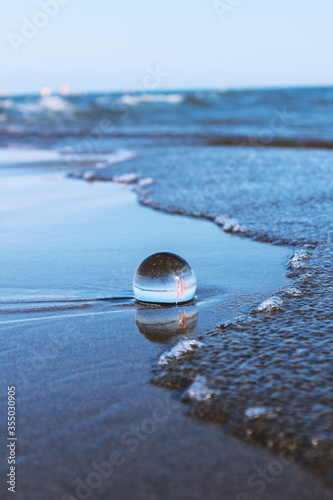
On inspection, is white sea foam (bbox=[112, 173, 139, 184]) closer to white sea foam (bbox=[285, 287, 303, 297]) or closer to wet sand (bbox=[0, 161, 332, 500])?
wet sand (bbox=[0, 161, 332, 500])

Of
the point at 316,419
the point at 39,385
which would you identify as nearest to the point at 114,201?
the point at 39,385

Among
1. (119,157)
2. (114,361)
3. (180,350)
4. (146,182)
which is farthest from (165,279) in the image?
(119,157)

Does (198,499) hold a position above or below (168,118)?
below

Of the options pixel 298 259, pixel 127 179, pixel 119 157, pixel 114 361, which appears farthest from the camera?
pixel 119 157

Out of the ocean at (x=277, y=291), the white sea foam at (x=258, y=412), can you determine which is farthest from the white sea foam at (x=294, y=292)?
the white sea foam at (x=258, y=412)

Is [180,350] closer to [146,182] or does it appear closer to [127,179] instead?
[146,182]

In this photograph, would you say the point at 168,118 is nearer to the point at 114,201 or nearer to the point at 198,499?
the point at 114,201

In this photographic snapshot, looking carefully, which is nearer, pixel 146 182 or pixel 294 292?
pixel 294 292
